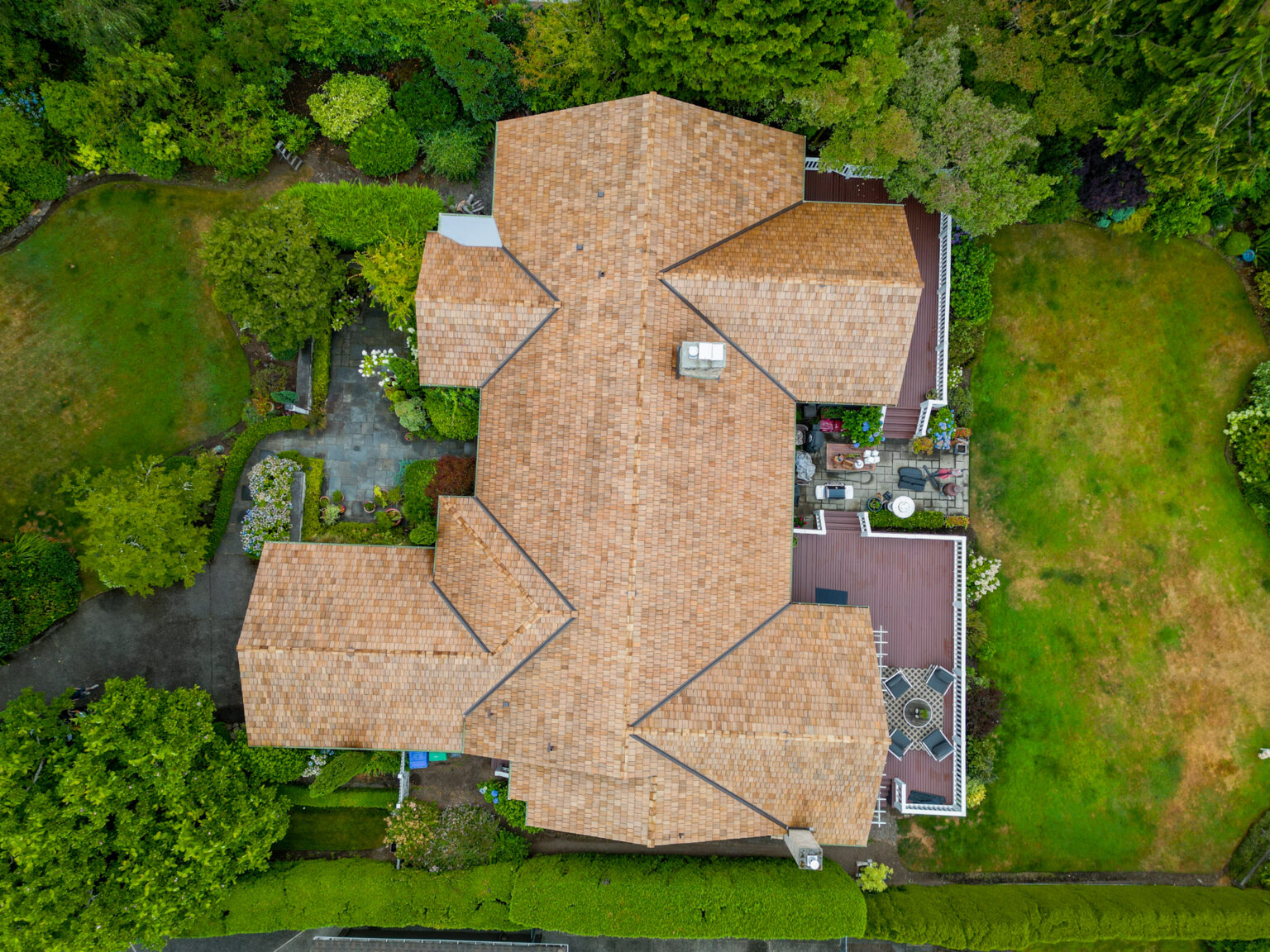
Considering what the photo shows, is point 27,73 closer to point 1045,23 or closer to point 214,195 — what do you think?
point 214,195

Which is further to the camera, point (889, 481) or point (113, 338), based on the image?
point (113, 338)

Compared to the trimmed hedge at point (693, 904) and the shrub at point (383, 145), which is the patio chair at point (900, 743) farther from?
the shrub at point (383, 145)

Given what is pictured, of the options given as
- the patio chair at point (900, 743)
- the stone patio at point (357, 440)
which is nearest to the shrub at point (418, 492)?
the stone patio at point (357, 440)

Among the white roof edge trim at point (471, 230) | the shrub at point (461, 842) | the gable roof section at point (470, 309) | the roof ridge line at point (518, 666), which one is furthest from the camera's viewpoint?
the shrub at point (461, 842)

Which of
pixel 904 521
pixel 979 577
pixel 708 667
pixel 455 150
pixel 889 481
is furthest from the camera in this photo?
pixel 889 481

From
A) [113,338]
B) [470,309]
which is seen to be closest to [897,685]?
[470,309]

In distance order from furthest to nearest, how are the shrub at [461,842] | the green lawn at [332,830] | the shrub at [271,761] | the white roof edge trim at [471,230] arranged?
the green lawn at [332,830] < the shrub at [461,842] < the shrub at [271,761] < the white roof edge trim at [471,230]

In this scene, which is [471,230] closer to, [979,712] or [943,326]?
[943,326]

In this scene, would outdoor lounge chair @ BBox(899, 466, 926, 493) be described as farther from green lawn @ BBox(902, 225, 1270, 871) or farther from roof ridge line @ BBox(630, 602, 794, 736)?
roof ridge line @ BBox(630, 602, 794, 736)
